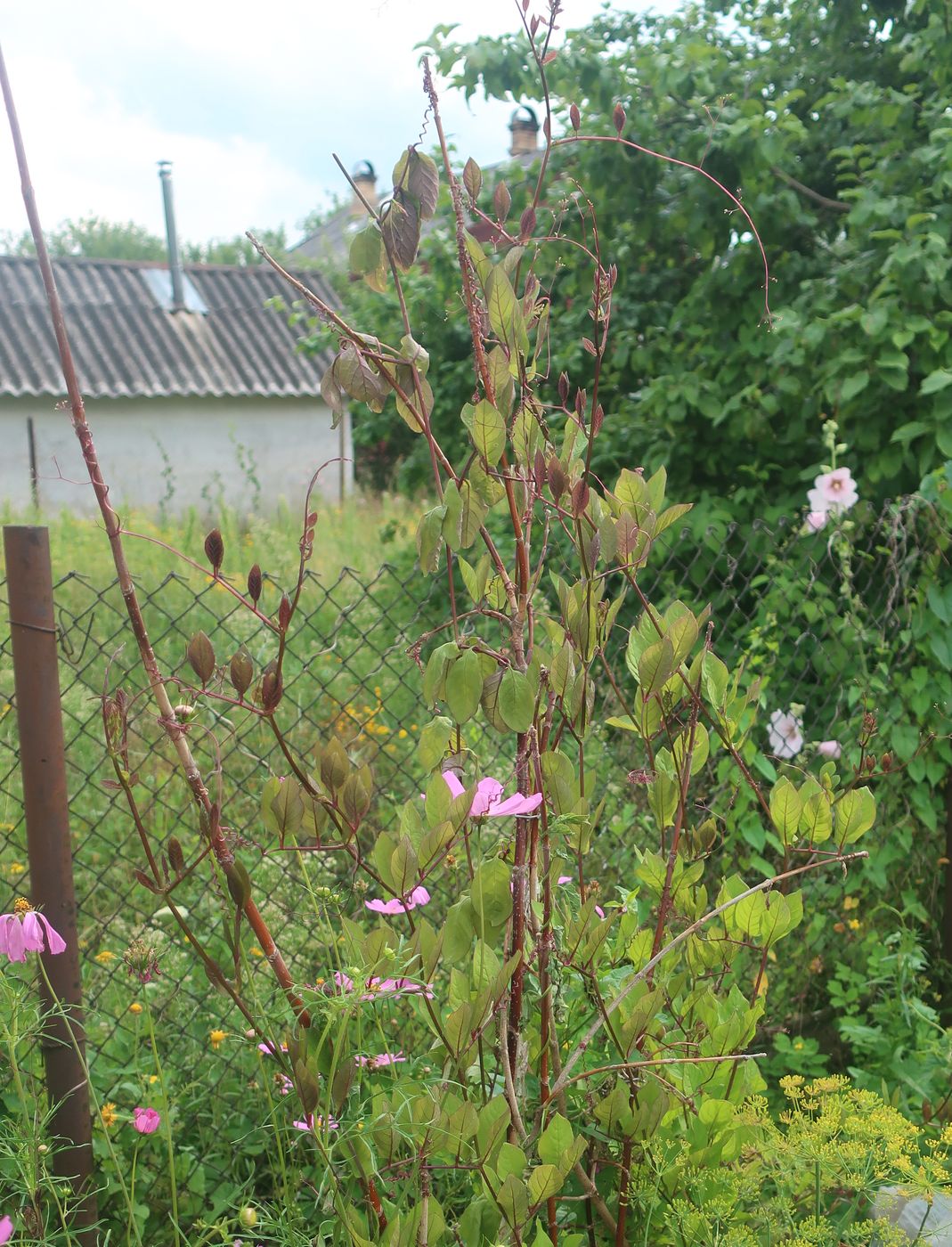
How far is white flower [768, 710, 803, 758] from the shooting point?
2.71 metres

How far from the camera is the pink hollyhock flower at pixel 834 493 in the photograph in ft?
9.52

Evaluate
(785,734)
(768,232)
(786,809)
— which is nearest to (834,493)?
(785,734)

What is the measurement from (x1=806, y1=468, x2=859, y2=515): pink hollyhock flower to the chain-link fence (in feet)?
0.24

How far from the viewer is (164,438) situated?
42.4 feet

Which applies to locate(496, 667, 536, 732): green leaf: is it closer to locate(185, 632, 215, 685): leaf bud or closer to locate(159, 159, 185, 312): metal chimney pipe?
locate(185, 632, 215, 685): leaf bud

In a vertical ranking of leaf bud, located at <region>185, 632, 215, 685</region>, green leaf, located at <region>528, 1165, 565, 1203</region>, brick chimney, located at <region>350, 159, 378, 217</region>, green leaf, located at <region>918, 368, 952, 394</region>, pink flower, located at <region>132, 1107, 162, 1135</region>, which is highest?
brick chimney, located at <region>350, 159, 378, 217</region>

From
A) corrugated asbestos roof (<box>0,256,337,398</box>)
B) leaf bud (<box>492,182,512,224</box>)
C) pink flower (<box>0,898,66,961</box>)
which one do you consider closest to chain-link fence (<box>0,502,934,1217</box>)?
pink flower (<box>0,898,66,961</box>)

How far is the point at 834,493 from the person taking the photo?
293cm

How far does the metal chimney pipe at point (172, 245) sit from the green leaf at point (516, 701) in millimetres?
14492

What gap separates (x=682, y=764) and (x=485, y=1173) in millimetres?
519

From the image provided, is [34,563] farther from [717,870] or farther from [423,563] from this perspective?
[717,870]

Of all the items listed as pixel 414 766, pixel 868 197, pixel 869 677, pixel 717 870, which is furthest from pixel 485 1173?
pixel 868 197

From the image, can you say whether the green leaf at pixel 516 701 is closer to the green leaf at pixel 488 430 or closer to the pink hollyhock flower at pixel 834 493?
the green leaf at pixel 488 430

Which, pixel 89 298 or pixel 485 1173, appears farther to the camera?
pixel 89 298
